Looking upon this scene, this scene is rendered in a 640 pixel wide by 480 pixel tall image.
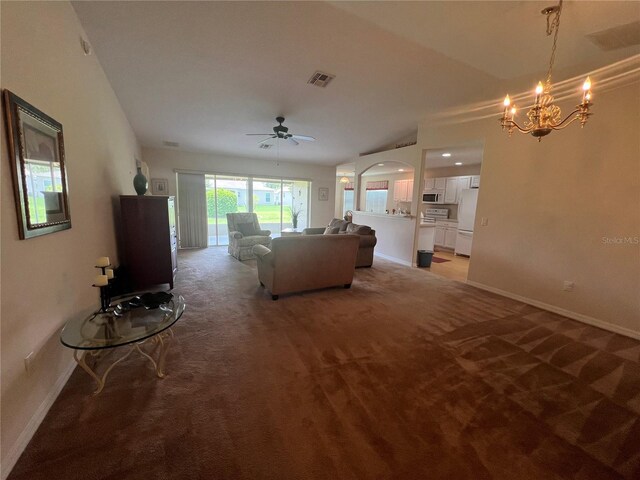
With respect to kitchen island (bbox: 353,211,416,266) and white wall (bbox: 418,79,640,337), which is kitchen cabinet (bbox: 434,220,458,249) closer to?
kitchen island (bbox: 353,211,416,266)

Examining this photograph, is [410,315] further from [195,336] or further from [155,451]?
[155,451]

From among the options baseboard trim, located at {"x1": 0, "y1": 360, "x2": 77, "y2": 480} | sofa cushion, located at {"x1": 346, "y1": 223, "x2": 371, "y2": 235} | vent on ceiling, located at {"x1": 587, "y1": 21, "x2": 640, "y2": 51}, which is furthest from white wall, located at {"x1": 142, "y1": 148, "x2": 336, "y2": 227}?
vent on ceiling, located at {"x1": 587, "y1": 21, "x2": 640, "y2": 51}

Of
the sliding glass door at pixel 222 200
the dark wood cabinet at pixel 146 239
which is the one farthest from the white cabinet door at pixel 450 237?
the dark wood cabinet at pixel 146 239

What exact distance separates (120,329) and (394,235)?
542 centimetres

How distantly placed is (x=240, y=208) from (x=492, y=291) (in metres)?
6.56

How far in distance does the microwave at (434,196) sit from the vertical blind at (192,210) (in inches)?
255

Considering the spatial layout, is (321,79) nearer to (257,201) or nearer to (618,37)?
(618,37)

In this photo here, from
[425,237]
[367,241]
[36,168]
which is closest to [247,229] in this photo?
[367,241]

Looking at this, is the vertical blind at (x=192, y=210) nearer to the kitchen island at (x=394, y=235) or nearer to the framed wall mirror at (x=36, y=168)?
the kitchen island at (x=394, y=235)

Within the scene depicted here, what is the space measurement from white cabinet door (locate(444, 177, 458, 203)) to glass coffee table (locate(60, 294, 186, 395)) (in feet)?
24.5

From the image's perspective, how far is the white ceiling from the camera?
7.93 feet

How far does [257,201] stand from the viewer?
7.86m

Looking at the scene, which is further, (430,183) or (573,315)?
(430,183)

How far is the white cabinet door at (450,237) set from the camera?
7.39 metres
